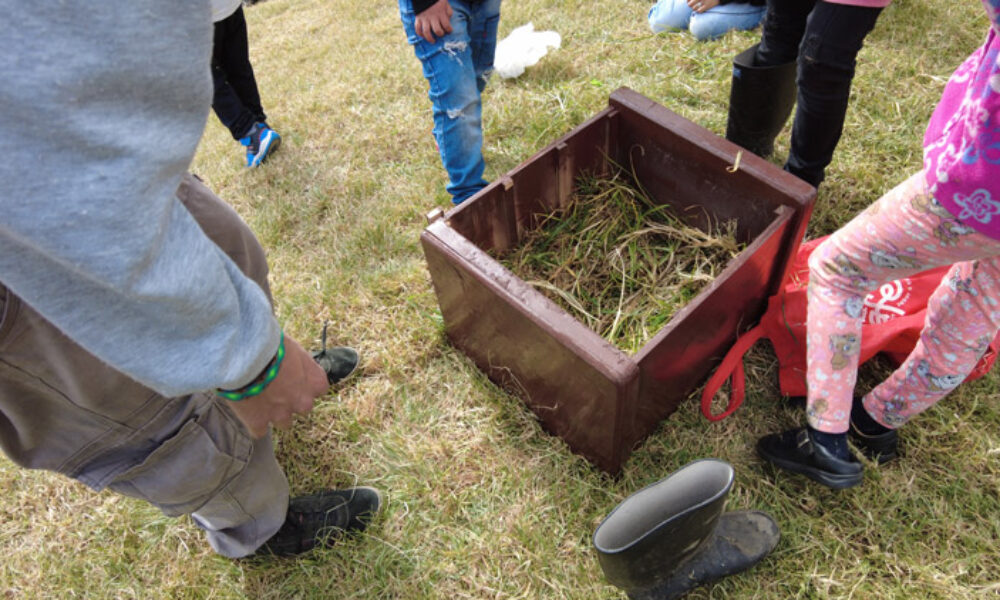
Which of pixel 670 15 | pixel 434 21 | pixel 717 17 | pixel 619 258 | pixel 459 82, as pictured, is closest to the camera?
pixel 619 258

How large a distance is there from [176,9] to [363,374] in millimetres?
1328

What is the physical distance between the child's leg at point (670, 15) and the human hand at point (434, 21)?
4.71 feet

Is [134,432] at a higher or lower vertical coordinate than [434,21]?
lower

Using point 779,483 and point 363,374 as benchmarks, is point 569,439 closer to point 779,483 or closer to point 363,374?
point 779,483

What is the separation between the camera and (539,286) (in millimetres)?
1644

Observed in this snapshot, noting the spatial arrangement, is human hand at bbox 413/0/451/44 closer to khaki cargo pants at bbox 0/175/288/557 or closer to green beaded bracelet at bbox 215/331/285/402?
khaki cargo pants at bbox 0/175/288/557

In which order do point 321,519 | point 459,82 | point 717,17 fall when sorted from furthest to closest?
point 717,17 → point 459,82 → point 321,519

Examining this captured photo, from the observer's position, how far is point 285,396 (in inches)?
38.7

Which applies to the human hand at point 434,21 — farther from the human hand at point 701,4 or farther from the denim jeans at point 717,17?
the denim jeans at point 717,17

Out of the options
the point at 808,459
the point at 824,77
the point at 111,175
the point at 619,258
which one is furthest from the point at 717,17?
the point at 111,175

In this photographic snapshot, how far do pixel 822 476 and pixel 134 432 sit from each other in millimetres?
1447

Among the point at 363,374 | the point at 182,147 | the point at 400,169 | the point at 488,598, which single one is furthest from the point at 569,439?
the point at 400,169

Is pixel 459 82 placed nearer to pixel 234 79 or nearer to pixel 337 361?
pixel 337 361

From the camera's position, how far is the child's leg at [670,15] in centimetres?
279
